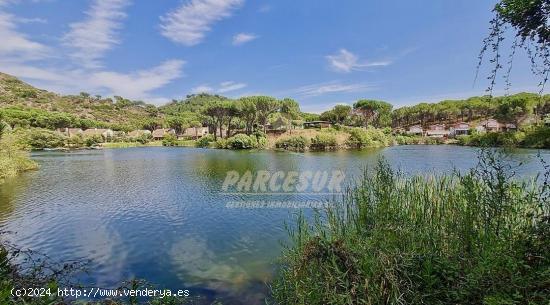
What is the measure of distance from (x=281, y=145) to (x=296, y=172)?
105 feet

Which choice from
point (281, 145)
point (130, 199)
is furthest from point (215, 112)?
point (130, 199)

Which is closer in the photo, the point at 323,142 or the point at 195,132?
the point at 323,142

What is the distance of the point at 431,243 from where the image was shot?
4805mm

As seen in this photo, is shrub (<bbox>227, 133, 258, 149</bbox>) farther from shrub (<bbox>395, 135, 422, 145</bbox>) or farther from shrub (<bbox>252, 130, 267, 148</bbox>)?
shrub (<bbox>395, 135, 422, 145</bbox>)

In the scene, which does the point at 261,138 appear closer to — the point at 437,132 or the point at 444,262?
the point at 437,132

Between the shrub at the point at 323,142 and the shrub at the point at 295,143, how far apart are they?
57.4 inches

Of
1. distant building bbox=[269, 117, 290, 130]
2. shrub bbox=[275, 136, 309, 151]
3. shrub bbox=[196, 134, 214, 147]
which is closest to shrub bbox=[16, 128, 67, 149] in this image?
shrub bbox=[196, 134, 214, 147]

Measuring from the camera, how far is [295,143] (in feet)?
183

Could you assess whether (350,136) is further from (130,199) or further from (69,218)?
(69,218)

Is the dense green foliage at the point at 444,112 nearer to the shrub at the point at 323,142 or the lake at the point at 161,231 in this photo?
the shrub at the point at 323,142

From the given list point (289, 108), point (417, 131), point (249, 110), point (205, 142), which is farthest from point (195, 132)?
point (417, 131)

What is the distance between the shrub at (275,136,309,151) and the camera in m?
55.5

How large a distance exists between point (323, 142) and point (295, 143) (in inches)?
202

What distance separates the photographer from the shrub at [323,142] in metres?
56.2
